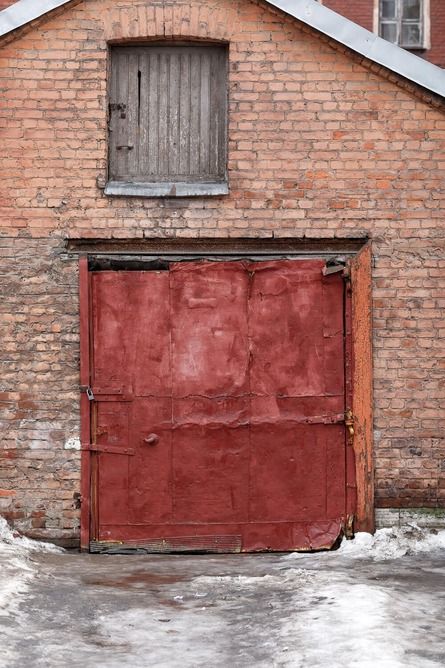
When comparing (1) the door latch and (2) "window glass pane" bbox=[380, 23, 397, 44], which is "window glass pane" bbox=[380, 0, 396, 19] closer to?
(2) "window glass pane" bbox=[380, 23, 397, 44]

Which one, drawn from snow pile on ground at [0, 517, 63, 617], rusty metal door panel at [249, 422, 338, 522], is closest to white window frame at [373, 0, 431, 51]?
rusty metal door panel at [249, 422, 338, 522]

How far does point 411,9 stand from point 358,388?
1343cm

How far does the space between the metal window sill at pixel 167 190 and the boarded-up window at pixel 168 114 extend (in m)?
0.11

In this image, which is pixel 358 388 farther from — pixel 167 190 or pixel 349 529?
pixel 167 190

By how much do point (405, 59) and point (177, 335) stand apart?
9.29 ft

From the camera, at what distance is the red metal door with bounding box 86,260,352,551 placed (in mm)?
7383

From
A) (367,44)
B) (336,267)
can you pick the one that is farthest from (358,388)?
(367,44)

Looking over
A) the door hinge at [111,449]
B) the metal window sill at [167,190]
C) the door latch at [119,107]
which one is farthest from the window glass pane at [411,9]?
the door hinge at [111,449]

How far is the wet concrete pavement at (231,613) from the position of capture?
4.68 m

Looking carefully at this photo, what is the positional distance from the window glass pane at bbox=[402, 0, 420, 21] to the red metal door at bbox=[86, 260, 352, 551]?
12.8 metres

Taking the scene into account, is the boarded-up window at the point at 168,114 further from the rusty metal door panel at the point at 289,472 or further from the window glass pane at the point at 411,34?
the window glass pane at the point at 411,34

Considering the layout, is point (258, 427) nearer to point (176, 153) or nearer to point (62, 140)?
point (176, 153)

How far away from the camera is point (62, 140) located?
7.37m

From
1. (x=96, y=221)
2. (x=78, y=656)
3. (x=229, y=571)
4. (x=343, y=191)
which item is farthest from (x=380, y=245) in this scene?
(x=78, y=656)
